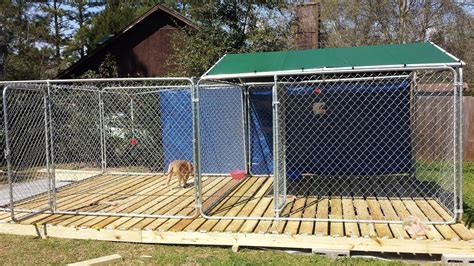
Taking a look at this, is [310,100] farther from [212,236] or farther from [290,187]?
[212,236]

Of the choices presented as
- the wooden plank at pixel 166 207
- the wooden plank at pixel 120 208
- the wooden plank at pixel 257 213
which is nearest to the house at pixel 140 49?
the wooden plank at pixel 120 208

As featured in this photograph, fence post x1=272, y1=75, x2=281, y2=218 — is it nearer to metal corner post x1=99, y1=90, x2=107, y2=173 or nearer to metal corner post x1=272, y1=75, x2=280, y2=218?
metal corner post x1=272, y1=75, x2=280, y2=218

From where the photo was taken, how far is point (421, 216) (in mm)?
5742

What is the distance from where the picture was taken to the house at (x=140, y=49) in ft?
49.9

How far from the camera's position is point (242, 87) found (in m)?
8.89

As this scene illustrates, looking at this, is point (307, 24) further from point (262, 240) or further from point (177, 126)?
point (262, 240)

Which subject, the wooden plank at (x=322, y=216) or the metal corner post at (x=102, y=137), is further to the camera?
the metal corner post at (x=102, y=137)

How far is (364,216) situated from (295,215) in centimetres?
88

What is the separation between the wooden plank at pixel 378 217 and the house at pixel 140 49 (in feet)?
32.7

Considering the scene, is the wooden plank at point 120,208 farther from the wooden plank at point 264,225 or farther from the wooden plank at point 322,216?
the wooden plank at point 322,216

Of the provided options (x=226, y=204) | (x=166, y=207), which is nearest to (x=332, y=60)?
(x=226, y=204)

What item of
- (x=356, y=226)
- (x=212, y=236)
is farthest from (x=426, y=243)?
(x=212, y=236)

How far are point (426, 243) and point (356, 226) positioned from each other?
821 mm

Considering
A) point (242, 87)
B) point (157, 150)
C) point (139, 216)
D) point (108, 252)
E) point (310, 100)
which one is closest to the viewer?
point (108, 252)
